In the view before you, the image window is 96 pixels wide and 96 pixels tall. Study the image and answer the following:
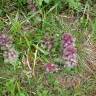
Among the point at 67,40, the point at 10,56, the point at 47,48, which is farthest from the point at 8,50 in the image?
the point at 67,40

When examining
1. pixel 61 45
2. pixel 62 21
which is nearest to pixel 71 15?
pixel 62 21

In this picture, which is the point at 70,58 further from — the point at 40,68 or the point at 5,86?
the point at 5,86

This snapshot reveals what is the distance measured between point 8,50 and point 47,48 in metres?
0.37

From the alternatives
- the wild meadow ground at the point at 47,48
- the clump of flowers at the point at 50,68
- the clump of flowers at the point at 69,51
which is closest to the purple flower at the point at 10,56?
the wild meadow ground at the point at 47,48

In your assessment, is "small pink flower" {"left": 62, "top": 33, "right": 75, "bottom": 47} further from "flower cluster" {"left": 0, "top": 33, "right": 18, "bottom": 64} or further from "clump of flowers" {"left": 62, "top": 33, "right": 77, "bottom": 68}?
"flower cluster" {"left": 0, "top": 33, "right": 18, "bottom": 64}

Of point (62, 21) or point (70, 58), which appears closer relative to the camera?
point (70, 58)

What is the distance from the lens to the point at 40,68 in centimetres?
344

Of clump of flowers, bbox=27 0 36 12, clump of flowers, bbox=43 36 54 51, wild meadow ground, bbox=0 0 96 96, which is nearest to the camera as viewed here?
wild meadow ground, bbox=0 0 96 96

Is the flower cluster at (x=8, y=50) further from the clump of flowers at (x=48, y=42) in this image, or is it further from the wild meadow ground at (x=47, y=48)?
the clump of flowers at (x=48, y=42)

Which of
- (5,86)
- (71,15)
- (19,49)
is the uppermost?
(71,15)

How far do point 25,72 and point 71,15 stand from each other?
2.75 feet

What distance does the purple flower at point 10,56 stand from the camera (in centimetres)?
336

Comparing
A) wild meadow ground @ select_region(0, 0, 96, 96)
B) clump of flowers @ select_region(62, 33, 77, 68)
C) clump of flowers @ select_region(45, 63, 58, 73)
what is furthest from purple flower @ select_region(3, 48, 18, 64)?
clump of flowers @ select_region(62, 33, 77, 68)

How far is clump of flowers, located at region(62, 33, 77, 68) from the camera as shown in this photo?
11.1ft
